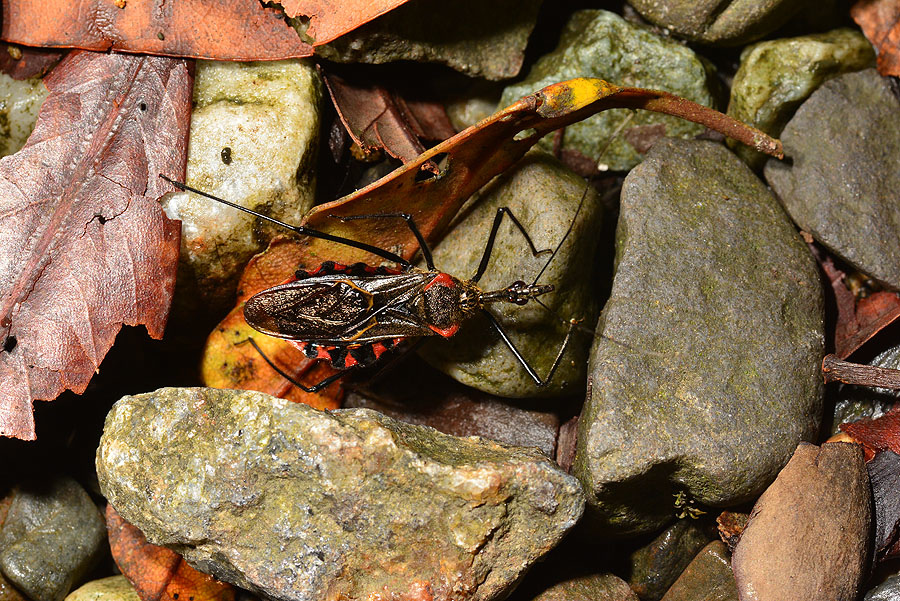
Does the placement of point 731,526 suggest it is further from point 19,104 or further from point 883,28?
point 19,104

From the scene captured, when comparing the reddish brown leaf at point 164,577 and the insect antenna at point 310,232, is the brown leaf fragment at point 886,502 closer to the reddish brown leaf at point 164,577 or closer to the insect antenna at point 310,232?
the insect antenna at point 310,232

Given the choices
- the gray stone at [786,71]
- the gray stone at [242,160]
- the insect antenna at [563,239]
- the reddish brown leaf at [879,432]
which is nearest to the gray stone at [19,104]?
the gray stone at [242,160]

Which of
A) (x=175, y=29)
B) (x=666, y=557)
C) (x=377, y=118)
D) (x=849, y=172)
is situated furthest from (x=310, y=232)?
(x=849, y=172)

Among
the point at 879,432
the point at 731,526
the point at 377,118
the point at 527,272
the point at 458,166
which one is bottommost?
the point at 731,526

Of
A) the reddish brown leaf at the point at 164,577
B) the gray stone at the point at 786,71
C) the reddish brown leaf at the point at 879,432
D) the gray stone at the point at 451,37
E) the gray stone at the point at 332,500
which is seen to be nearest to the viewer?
the gray stone at the point at 332,500

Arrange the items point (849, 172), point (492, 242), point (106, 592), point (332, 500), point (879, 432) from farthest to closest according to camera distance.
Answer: point (849, 172), point (492, 242), point (106, 592), point (879, 432), point (332, 500)

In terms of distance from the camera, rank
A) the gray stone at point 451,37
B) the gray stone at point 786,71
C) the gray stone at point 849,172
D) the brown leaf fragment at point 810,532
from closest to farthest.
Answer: the brown leaf fragment at point 810,532 < the gray stone at point 451,37 < the gray stone at point 849,172 < the gray stone at point 786,71

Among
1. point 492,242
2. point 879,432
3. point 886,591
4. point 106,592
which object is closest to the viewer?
point 886,591

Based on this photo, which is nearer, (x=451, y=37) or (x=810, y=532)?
(x=810, y=532)
